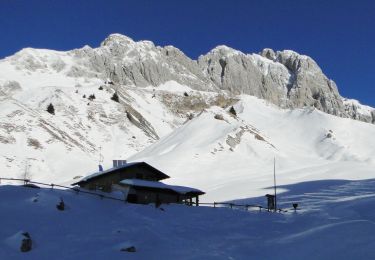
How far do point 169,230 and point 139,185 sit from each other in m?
12.0

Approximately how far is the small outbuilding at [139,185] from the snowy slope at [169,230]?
4.14 m

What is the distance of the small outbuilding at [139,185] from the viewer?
47219 mm

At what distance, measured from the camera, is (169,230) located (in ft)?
115

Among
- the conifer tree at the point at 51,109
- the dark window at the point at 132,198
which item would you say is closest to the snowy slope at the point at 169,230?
the dark window at the point at 132,198

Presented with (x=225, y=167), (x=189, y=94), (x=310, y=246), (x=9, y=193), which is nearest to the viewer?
(x=310, y=246)

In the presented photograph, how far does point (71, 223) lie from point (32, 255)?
6811mm

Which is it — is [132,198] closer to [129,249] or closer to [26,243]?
[129,249]

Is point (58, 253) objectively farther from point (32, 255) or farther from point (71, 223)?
point (71, 223)

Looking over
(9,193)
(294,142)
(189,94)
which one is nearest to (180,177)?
(9,193)

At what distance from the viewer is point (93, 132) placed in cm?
12550

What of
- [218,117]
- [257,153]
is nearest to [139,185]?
[257,153]

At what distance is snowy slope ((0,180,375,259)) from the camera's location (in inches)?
1079

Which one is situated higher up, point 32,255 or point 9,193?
point 9,193

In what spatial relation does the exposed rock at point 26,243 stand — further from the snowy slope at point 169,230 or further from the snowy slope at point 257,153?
the snowy slope at point 257,153
